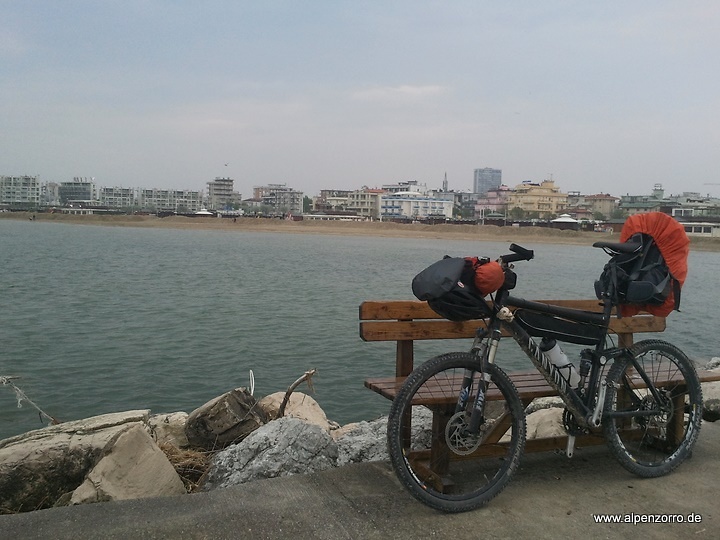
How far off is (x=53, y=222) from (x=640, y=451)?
174294 mm

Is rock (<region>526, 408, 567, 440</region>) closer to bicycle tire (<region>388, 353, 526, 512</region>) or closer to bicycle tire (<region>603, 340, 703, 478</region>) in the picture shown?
bicycle tire (<region>603, 340, 703, 478</region>)

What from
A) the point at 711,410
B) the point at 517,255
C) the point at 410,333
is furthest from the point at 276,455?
the point at 711,410

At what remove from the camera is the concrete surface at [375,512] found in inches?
150

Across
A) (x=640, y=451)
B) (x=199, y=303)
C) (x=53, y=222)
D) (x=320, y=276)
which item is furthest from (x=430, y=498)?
(x=53, y=222)

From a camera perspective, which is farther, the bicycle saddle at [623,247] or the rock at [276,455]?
the rock at [276,455]

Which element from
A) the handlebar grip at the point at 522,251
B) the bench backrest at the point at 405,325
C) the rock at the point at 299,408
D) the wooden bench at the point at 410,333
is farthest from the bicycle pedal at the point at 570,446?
the rock at the point at 299,408

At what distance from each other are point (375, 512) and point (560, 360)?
1.57m

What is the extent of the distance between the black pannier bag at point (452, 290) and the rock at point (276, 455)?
1930 mm

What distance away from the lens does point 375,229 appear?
13100 centimetres

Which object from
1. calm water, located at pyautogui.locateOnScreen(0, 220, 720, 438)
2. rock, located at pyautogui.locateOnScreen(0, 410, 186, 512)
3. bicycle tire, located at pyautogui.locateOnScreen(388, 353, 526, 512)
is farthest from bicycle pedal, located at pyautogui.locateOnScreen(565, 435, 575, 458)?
calm water, located at pyautogui.locateOnScreen(0, 220, 720, 438)

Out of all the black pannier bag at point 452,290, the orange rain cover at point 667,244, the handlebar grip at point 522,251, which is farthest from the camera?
the orange rain cover at point 667,244

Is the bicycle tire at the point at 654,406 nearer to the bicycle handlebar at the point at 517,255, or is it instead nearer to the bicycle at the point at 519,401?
the bicycle at the point at 519,401

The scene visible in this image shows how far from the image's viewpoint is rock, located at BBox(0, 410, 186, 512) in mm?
5488

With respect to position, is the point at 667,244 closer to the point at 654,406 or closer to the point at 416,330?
the point at 654,406
